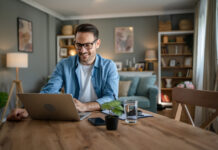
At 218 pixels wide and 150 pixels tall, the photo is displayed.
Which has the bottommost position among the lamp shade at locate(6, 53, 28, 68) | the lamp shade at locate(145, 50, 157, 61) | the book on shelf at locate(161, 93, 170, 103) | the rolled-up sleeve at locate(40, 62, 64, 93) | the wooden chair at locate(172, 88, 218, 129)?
the book on shelf at locate(161, 93, 170, 103)

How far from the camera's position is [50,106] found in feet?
3.56

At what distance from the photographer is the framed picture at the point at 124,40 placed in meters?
6.19

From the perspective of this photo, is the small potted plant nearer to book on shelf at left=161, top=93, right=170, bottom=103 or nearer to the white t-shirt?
the white t-shirt

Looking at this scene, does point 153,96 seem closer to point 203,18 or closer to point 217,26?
point 217,26

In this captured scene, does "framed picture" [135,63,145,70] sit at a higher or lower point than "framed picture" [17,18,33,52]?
lower

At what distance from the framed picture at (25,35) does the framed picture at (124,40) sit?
250cm

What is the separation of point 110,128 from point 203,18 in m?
4.29

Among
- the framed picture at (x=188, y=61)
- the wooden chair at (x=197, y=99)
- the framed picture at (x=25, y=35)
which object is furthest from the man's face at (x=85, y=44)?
the framed picture at (x=188, y=61)

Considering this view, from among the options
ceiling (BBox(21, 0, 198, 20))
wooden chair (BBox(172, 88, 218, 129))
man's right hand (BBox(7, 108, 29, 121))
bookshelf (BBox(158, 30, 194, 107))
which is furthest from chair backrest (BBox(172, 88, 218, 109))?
bookshelf (BBox(158, 30, 194, 107))

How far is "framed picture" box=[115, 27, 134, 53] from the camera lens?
20.3ft

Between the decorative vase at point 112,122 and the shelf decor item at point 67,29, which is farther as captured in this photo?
the shelf decor item at point 67,29

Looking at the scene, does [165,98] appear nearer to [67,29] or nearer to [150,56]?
[150,56]

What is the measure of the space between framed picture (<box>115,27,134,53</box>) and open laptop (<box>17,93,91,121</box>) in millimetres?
5187

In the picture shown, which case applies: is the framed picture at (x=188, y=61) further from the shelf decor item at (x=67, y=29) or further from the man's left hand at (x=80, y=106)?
the man's left hand at (x=80, y=106)
